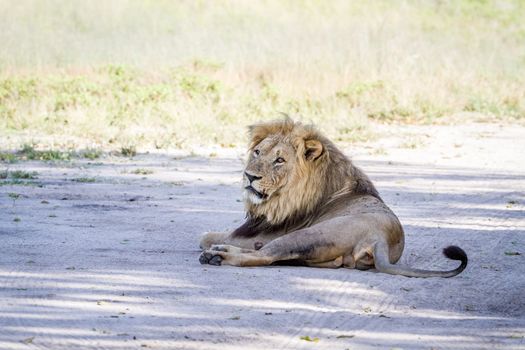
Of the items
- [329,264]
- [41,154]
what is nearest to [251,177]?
[329,264]

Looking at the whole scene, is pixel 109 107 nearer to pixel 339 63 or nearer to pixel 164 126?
pixel 164 126

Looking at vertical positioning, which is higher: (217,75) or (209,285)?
(209,285)

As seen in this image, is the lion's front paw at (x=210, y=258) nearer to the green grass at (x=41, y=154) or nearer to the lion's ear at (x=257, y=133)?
the lion's ear at (x=257, y=133)

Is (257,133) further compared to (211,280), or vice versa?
(257,133)

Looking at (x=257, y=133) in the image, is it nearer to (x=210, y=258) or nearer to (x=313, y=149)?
(x=313, y=149)

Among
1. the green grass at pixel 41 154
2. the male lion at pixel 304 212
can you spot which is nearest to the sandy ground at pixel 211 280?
the male lion at pixel 304 212

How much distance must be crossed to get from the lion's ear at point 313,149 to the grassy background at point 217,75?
6138mm

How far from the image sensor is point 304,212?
657cm

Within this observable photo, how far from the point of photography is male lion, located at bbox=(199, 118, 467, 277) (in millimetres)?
6070

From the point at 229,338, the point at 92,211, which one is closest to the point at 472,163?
the point at 92,211

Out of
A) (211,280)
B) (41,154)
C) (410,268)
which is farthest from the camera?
(41,154)

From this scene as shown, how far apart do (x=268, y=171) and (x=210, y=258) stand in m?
0.72

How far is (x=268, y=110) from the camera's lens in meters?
15.0

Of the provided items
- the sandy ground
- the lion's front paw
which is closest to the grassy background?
the sandy ground
